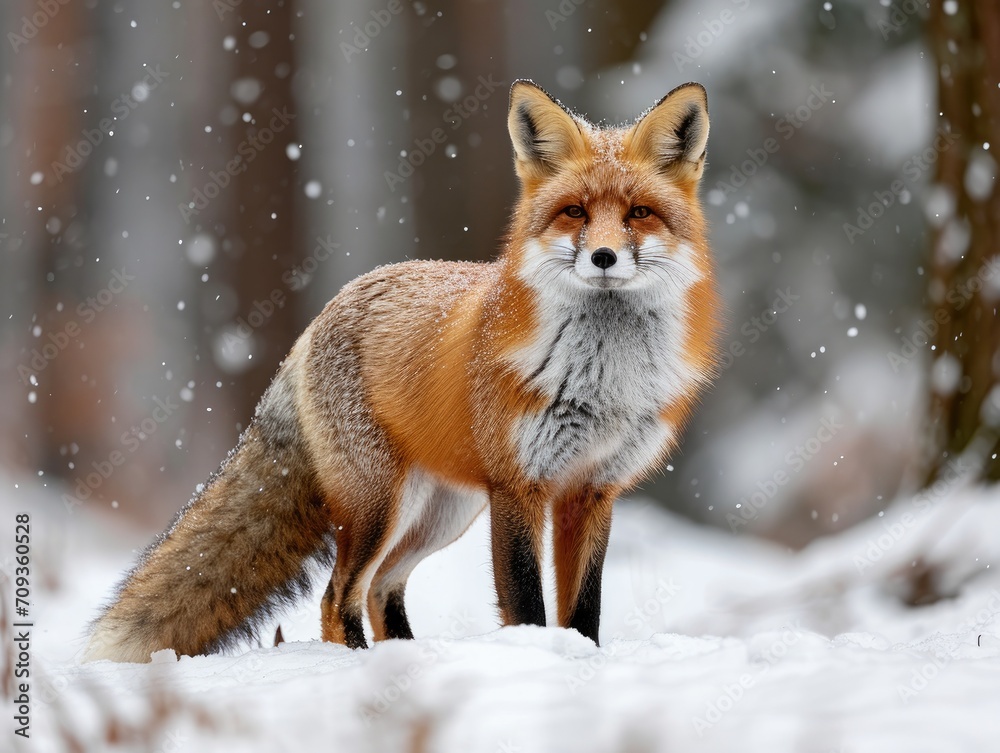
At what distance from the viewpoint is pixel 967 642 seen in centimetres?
314

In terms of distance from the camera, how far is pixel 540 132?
3.48 m

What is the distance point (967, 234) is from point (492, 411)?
325 centimetres

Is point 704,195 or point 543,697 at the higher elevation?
point 704,195

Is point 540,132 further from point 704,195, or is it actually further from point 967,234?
point 704,195

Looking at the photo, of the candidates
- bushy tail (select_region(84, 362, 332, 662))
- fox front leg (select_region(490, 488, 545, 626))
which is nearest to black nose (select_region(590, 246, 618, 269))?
fox front leg (select_region(490, 488, 545, 626))

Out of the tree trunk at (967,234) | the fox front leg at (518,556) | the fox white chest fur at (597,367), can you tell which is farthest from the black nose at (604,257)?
the tree trunk at (967,234)

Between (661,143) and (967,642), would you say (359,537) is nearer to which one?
(661,143)

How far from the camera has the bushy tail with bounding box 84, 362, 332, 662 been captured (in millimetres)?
3844

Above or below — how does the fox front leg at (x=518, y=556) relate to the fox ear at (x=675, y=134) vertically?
below

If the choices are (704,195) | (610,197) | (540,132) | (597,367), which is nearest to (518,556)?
(597,367)

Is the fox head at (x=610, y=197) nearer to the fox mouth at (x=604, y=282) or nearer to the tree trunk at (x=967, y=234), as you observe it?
the fox mouth at (x=604, y=282)

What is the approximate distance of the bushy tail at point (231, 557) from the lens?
12.6 ft

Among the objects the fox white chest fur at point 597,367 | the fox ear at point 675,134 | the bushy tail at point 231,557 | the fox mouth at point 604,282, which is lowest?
the bushy tail at point 231,557

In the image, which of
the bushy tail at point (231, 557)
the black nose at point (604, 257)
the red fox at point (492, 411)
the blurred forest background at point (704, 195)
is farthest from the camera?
the blurred forest background at point (704, 195)
